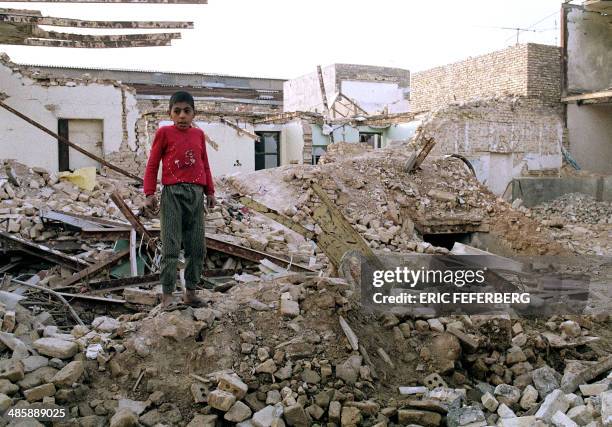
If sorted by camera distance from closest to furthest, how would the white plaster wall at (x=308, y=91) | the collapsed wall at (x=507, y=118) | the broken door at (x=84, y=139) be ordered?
the broken door at (x=84, y=139), the collapsed wall at (x=507, y=118), the white plaster wall at (x=308, y=91)

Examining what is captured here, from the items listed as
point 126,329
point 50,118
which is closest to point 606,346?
point 126,329

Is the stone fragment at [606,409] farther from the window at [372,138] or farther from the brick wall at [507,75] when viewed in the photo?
the window at [372,138]

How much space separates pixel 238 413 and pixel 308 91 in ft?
78.1

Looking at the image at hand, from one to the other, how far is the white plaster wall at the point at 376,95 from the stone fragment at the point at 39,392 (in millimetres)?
24442

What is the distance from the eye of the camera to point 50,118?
1231 centimetres

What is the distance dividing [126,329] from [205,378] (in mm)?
862

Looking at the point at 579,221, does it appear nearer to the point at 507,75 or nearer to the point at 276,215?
the point at 507,75

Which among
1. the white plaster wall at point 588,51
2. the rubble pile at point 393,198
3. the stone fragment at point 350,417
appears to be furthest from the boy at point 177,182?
the white plaster wall at point 588,51

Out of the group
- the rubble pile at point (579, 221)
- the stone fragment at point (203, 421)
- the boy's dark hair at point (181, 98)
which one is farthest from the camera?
the rubble pile at point (579, 221)

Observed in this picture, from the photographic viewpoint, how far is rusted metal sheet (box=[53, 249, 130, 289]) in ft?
18.7

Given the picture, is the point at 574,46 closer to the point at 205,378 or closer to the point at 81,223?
the point at 81,223

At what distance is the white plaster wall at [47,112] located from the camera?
11.9 metres

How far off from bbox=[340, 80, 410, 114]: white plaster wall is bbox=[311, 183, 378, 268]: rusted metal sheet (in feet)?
73.2

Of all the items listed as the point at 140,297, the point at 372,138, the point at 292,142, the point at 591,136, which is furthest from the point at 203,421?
the point at 591,136
